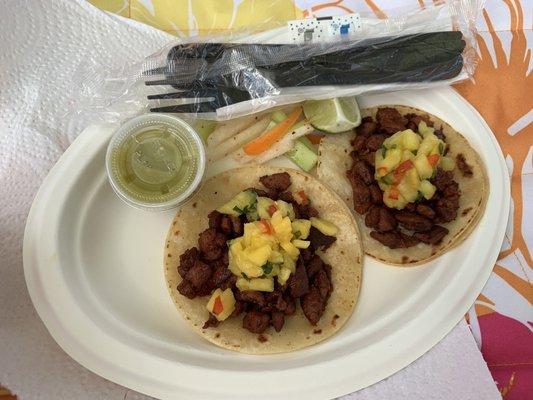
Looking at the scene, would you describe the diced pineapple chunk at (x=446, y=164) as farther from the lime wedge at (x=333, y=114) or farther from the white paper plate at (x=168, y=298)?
the lime wedge at (x=333, y=114)

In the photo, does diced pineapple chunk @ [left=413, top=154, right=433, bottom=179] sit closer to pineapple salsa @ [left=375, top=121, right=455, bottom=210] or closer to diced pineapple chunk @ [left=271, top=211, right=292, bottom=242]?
pineapple salsa @ [left=375, top=121, right=455, bottom=210]

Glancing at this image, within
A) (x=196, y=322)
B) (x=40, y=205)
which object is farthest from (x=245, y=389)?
(x=40, y=205)

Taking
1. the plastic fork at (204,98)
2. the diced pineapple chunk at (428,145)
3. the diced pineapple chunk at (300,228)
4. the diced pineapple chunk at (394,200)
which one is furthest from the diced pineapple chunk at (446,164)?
the plastic fork at (204,98)

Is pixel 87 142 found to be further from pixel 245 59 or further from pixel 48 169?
pixel 245 59

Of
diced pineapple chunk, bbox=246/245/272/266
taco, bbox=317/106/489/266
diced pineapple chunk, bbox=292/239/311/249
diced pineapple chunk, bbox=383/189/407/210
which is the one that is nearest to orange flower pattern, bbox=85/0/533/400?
taco, bbox=317/106/489/266

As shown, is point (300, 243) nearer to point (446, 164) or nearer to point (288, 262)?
point (288, 262)
